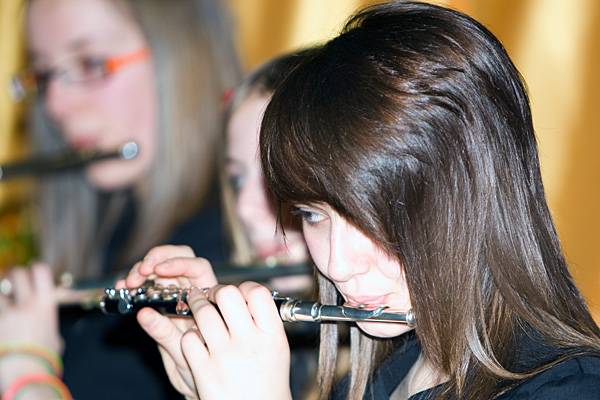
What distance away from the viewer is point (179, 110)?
1531 mm

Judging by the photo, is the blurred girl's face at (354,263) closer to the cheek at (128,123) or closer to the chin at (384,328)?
the chin at (384,328)

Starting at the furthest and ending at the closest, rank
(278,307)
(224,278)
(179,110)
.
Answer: (179,110) → (224,278) → (278,307)

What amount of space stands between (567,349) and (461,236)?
0.36 feet

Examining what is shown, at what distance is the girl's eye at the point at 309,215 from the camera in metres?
0.80

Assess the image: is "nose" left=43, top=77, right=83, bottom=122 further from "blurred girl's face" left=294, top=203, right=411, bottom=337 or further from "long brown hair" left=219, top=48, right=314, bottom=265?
"blurred girl's face" left=294, top=203, right=411, bottom=337

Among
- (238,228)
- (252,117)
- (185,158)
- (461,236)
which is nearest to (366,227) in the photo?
(461,236)

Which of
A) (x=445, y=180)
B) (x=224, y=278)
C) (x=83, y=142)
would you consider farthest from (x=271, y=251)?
(x=445, y=180)

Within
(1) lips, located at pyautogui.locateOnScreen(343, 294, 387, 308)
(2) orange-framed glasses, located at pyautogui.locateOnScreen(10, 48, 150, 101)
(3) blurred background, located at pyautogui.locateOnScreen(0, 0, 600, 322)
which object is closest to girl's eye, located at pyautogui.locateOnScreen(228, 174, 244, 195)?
(3) blurred background, located at pyautogui.locateOnScreen(0, 0, 600, 322)

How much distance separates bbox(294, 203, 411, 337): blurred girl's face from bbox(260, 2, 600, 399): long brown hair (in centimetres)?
1

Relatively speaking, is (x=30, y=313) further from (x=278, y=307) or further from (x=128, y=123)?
(x=278, y=307)

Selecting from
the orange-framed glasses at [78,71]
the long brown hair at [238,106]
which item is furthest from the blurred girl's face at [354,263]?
the orange-framed glasses at [78,71]

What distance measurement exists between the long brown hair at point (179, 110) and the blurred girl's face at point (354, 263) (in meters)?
0.72

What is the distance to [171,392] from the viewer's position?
4.43 feet

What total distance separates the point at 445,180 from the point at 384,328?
0.44 ft
